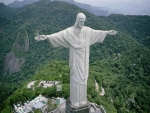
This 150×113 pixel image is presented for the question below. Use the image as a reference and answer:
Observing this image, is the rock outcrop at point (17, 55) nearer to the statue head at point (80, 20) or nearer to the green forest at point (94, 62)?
the green forest at point (94, 62)

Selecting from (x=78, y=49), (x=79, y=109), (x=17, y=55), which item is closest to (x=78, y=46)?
(x=78, y=49)

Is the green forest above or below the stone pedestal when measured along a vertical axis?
below

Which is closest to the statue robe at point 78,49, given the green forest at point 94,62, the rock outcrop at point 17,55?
the green forest at point 94,62

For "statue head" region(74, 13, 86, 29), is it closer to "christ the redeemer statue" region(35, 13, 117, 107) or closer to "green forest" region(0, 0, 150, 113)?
"christ the redeemer statue" region(35, 13, 117, 107)

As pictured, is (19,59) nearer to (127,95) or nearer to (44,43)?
(44,43)

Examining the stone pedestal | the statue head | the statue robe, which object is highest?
the statue head

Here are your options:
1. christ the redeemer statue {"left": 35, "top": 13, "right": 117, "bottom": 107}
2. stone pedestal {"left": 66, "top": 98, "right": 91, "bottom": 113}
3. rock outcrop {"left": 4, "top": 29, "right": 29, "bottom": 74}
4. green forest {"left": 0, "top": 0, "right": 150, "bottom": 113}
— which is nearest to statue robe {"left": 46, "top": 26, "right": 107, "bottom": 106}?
christ the redeemer statue {"left": 35, "top": 13, "right": 117, "bottom": 107}

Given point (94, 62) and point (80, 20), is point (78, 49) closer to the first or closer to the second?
point (80, 20)

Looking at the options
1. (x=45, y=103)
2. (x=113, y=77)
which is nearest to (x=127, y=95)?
(x=113, y=77)
